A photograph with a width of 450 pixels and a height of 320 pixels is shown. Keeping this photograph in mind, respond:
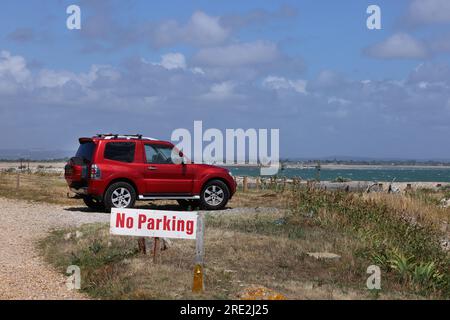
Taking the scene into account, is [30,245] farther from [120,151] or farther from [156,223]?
[156,223]

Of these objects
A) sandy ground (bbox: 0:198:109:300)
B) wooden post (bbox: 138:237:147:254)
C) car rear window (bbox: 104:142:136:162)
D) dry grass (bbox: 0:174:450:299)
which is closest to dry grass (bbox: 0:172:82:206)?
sandy ground (bbox: 0:198:109:300)

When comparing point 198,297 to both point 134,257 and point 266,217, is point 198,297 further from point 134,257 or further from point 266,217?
point 266,217

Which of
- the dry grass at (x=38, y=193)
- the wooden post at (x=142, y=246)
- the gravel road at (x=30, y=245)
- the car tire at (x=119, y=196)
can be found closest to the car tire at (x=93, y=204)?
the gravel road at (x=30, y=245)

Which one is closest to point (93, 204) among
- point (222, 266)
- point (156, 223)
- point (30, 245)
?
point (30, 245)

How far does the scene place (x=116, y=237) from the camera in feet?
39.7

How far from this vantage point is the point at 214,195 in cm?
1778

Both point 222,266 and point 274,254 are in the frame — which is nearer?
point 222,266

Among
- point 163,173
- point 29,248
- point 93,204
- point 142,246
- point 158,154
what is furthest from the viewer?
point 93,204

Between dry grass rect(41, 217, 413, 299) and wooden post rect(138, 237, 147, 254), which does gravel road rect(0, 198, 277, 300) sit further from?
wooden post rect(138, 237, 147, 254)

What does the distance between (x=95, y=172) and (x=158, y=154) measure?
1776 millimetres

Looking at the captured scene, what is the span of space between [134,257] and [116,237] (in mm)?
1962

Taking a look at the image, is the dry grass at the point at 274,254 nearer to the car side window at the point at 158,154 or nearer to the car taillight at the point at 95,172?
the car side window at the point at 158,154

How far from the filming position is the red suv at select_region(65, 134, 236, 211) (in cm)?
1639
